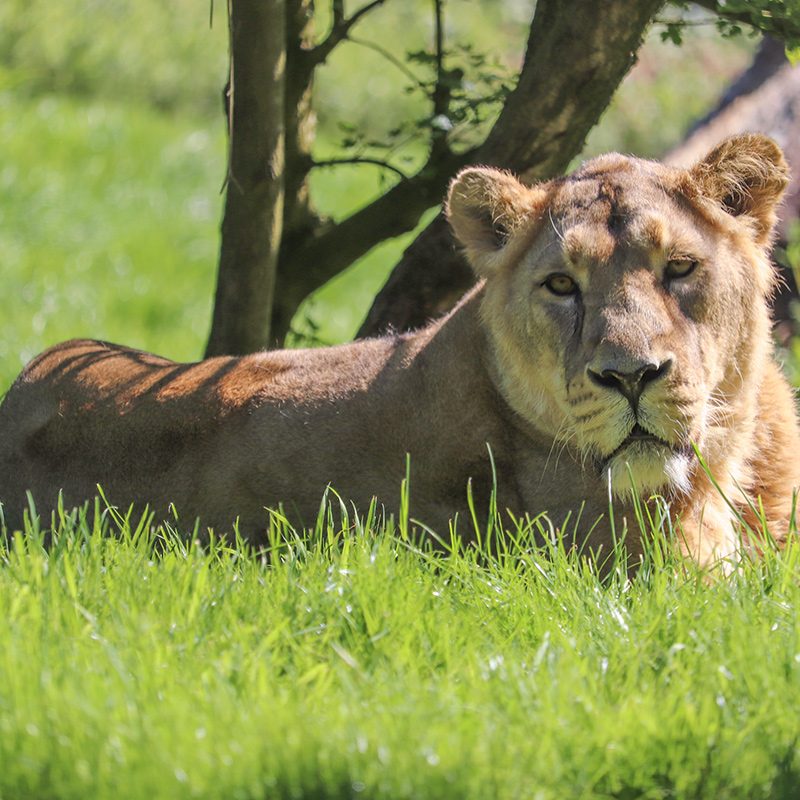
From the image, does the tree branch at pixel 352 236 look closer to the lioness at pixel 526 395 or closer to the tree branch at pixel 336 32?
the tree branch at pixel 336 32

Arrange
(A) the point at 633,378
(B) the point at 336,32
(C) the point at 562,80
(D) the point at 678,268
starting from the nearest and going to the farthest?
(A) the point at 633,378 → (D) the point at 678,268 → (C) the point at 562,80 → (B) the point at 336,32

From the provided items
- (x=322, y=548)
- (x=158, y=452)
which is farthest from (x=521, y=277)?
(x=158, y=452)

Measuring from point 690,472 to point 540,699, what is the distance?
1.58m

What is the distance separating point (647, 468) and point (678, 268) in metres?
0.64

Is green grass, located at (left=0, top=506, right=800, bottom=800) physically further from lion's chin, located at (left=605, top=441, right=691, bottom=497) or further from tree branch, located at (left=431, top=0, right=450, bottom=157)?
tree branch, located at (left=431, top=0, right=450, bottom=157)

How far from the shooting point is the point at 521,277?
462cm

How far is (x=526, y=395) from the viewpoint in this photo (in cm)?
461

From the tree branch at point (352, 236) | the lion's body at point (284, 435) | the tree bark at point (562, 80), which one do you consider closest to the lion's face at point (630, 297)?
the lion's body at point (284, 435)

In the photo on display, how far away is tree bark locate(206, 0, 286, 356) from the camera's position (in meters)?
5.27

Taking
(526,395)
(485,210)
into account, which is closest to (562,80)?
(485,210)

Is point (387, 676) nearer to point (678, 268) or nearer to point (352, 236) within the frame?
point (678, 268)

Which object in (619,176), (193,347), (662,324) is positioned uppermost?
(619,176)

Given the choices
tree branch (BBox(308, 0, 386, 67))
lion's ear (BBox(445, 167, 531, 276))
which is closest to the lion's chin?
lion's ear (BBox(445, 167, 531, 276))

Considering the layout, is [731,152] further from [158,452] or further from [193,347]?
[193,347]
